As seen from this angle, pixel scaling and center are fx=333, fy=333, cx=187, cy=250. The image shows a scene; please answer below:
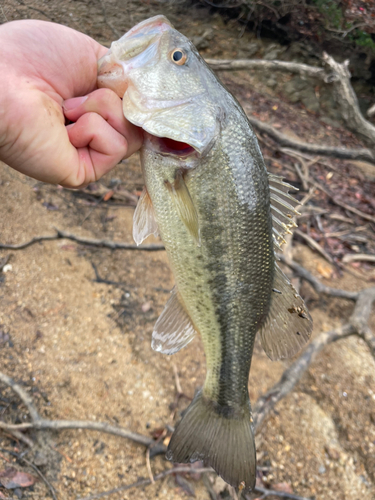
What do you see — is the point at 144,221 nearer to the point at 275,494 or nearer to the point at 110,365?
the point at 110,365

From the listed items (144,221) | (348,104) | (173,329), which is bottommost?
(173,329)

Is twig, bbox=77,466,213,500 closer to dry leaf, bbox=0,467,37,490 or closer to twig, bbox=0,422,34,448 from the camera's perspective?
dry leaf, bbox=0,467,37,490

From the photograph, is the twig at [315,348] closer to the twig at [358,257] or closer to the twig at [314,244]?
the twig at [314,244]

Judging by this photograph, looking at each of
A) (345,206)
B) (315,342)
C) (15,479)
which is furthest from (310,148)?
(15,479)

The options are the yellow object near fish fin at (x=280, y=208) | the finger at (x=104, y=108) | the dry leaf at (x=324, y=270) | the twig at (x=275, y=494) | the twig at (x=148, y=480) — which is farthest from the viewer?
the dry leaf at (x=324, y=270)

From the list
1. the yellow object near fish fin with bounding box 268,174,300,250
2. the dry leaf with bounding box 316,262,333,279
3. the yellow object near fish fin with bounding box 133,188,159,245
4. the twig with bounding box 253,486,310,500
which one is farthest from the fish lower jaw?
the dry leaf with bounding box 316,262,333,279

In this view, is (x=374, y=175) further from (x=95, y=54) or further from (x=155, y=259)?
(x=95, y=54)

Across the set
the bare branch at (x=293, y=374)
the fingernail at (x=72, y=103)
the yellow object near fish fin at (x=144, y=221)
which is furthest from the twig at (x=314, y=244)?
the fingernail at (x=72, y=103)
